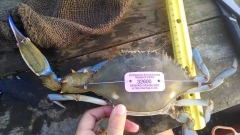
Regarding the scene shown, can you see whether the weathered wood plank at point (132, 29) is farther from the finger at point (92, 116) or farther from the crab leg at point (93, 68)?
the finger at point (92, 116)

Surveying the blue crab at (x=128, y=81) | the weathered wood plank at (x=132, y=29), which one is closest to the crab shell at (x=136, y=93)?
the blue crab at (x=128, y=81)

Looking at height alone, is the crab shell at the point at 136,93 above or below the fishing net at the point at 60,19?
below

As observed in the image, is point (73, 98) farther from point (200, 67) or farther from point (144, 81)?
point (200, 67)

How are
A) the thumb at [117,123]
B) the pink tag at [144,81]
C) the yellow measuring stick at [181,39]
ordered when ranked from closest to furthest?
1. the thumb at [117,123]
2. the pink tag at [144,81]
3. the yellow measuring stick at [181,39]

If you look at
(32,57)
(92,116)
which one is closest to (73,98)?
(92,116)

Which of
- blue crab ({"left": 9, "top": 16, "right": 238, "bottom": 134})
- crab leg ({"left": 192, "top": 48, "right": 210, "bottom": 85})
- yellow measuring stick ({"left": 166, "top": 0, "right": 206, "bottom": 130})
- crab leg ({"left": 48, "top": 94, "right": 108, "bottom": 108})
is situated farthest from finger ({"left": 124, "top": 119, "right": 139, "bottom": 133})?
crab leg ({"left": 192, "top": 48, "right": 210, "bottom": 85})

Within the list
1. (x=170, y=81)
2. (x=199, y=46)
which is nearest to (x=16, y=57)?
(x=170, y=81)

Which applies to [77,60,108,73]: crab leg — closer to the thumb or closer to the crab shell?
the crab shell
